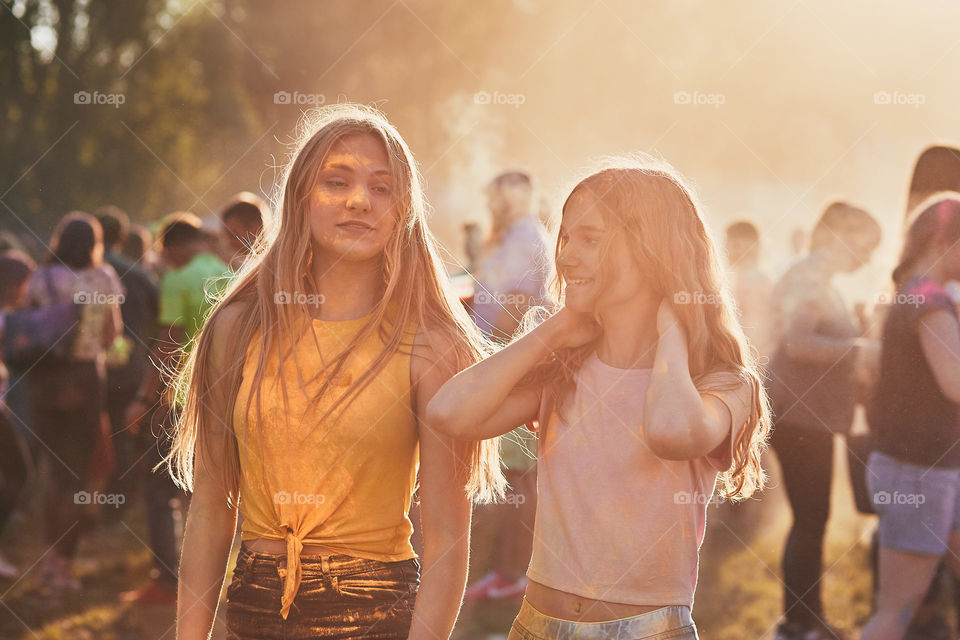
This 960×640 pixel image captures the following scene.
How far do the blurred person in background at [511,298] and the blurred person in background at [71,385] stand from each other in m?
2.12

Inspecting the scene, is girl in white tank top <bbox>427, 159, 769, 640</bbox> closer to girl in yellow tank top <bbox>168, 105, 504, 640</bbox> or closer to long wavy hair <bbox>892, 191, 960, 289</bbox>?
girl in yellow tank top <bbox>168, 105, 504, 640</bbox>

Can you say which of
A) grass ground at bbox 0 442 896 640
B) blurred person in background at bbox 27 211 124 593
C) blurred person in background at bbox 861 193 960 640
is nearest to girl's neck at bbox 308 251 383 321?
blurred person in background at bbox 861 193 960 640

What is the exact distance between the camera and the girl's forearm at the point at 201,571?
2406 millimetres

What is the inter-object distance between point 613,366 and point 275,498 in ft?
2.55

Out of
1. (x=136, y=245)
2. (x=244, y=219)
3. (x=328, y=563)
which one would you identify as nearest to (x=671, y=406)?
(x=328, y=563)

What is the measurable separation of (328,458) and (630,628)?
0.72 metres

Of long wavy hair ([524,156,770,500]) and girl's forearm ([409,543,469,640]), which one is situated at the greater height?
long wavy hair ([524,156,770,500])

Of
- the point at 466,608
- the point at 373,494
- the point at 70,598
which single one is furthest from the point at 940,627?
the point at 70,598

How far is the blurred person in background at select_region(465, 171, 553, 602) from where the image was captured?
573 centimetres

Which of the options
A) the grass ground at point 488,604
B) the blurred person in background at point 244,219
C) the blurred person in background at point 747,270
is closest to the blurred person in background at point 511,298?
the grass ground at point 488,604

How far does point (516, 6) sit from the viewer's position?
2388 cm

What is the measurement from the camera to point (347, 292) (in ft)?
8.20

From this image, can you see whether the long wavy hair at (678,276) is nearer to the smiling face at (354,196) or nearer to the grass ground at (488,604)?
the smiling face at (354,196)

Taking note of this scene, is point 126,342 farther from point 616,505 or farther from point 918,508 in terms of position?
point 616,505
